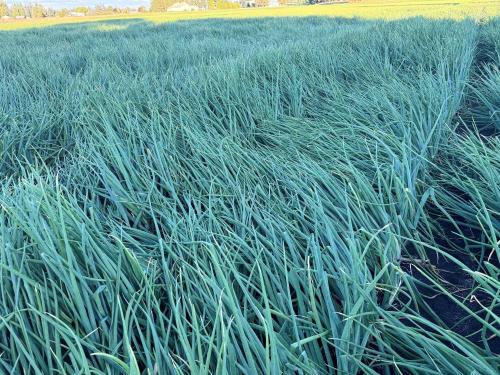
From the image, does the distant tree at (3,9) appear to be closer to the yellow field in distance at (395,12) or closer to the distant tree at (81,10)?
the distant tree at (81,10)

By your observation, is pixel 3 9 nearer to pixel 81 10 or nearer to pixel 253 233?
pixel 81 10

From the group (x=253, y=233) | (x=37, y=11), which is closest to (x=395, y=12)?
(x=253, y=233)

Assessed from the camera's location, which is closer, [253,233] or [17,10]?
[253,233]

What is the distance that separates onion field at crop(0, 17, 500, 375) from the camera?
616 millimetres

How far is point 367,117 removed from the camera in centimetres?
165

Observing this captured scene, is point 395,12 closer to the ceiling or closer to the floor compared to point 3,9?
closer to the floor

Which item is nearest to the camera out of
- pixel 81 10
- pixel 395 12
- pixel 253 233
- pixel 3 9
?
pixel 253 233

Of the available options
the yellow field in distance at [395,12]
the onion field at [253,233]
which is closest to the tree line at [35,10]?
the yellow field in distance at [395,12]

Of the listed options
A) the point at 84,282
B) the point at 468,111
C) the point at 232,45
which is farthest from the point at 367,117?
the point at 232,45

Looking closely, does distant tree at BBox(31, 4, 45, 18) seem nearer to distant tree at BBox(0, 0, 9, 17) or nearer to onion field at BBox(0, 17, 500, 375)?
distant tree at BBox(0, 0, 9, 17)

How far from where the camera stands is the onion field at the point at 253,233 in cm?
62

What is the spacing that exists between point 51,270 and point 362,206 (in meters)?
0.69

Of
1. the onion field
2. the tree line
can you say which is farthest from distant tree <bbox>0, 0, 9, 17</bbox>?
the onion field

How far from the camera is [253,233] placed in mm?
854
